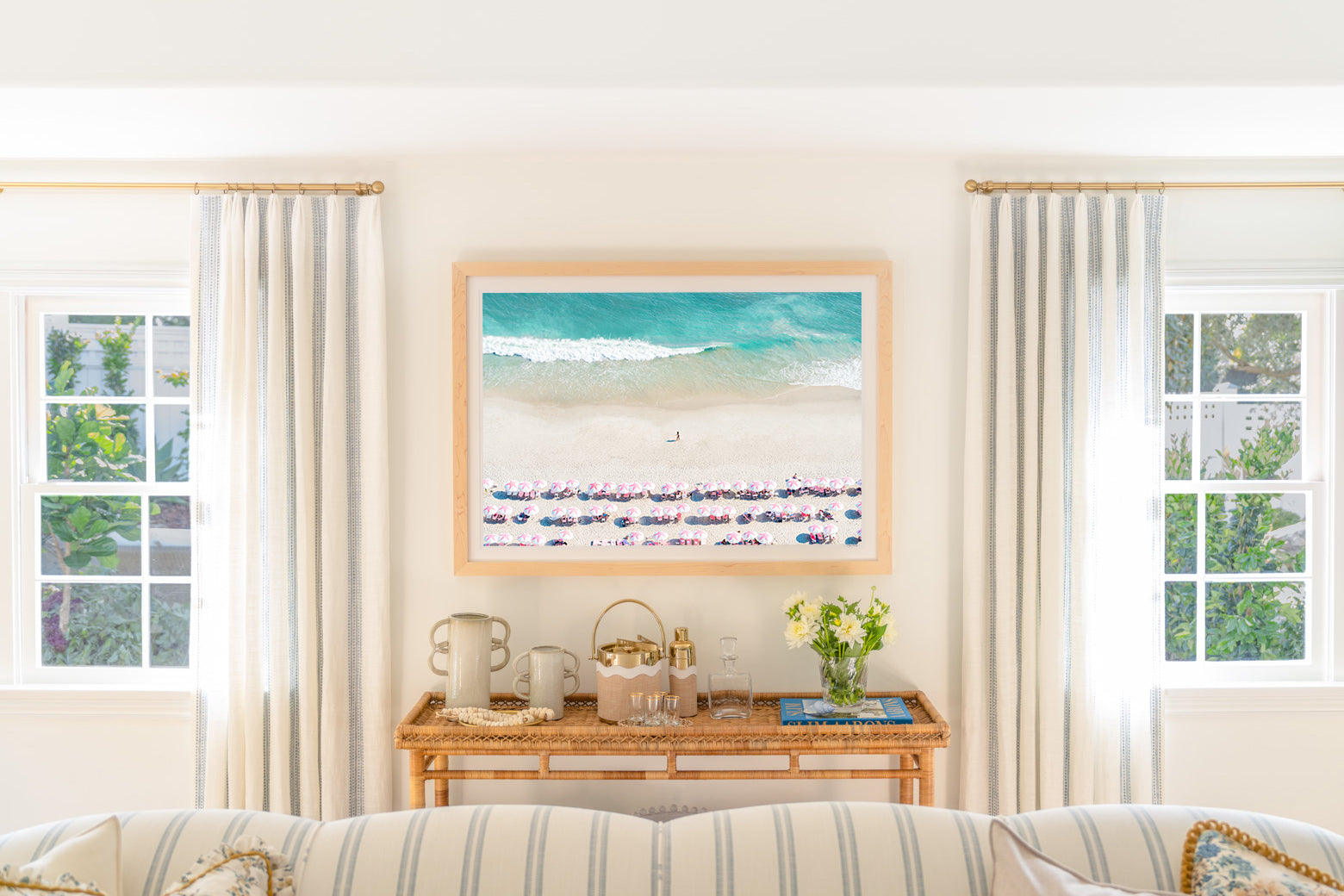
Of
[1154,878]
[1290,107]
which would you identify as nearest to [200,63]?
[1154,878]

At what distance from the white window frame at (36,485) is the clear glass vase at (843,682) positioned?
2.02 metres

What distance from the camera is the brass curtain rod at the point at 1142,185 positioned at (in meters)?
2.52

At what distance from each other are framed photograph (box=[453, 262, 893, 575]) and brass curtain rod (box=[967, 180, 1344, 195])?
1.54 ft

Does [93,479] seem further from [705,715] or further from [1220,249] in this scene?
[1220,249]

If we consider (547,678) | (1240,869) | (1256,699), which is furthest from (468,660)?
(1256,699)

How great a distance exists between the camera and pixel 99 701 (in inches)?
102

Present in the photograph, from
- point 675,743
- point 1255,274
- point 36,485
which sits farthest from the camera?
point 36,485

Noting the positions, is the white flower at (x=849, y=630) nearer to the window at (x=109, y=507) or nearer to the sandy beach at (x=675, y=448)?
the sandy beach at (x=675, y=448)

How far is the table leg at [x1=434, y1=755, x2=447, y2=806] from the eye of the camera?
7.67 feet

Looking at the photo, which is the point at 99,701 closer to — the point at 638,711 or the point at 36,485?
the point at 36,485

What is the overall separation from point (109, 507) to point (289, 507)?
0.74 meters

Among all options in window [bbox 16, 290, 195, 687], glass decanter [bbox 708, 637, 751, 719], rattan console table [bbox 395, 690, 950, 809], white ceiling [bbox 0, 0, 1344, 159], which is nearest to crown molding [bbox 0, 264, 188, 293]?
window [bbox 16, 290, 195, 687]

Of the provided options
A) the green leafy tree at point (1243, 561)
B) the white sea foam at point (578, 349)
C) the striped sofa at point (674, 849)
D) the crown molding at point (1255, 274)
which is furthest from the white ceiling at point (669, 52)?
the striped sofa at point (674, 849)

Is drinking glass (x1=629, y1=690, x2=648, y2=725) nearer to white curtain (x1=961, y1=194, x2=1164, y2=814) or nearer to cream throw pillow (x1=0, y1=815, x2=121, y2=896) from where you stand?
white curtain (x1=961, y1=194, x2=1164, y2=814)
